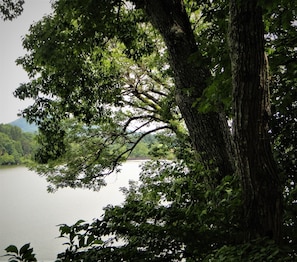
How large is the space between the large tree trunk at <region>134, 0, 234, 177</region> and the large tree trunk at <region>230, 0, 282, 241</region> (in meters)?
1.09

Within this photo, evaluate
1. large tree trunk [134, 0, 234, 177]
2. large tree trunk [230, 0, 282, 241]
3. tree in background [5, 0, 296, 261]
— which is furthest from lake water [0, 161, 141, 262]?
large tree trunk [230, 0, 282, 241]

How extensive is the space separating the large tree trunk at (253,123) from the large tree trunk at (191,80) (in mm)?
1095

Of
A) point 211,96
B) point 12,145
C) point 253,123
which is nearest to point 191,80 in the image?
point 211,96

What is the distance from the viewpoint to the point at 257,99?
1626 mm

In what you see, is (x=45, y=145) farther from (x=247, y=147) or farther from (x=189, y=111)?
(x=247, y=147)

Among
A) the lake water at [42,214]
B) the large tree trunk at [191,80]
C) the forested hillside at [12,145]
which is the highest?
the forested hillside at [12,145]

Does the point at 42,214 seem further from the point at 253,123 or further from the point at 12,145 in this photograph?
the point at 253,123

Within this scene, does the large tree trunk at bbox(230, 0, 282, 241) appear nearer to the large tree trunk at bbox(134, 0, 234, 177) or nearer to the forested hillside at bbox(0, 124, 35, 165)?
the large tree trunk at bbox(134, 0, 234, 177)

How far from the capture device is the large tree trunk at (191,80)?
2.87 m

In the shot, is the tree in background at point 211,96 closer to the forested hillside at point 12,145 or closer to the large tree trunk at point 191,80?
the large tree trunk at point 191,80

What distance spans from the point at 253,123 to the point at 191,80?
4.31ft

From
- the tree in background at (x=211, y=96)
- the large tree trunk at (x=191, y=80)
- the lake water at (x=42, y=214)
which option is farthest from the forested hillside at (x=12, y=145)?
the large tree trunk at (x=191, y=80)

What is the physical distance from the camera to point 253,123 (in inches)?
65.7

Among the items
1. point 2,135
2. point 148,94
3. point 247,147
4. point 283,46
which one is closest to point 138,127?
point 148,94
